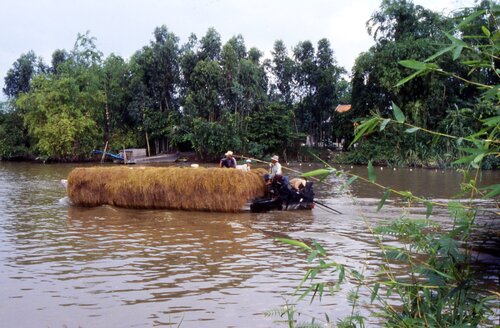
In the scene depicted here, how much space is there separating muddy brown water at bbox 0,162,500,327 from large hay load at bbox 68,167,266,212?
18.3 inches

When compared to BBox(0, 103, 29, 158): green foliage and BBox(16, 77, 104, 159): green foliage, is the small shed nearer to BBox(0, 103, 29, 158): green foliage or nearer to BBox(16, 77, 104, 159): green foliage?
BBox(16, 77, 104, 159): green foliage

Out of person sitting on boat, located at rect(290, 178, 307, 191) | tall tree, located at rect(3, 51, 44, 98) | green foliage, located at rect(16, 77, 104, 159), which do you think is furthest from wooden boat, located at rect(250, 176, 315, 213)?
tall tree, located at rect(3, 51, 44, 98)

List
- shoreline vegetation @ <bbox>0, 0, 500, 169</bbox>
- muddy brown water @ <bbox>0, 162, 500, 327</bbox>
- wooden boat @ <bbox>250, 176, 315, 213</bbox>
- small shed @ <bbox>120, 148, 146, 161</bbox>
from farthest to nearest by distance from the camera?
small shed @ <bbox>120, 148, 146, 161</bbox> < shoreline vegetation @ <bbox>0, 0, 500, 169</bbox> < wooden boat @ <bbox>250, 176, 315, 213</bbox> < muddy brown water @ <bbox>0, 162, 500, 327</bbox>

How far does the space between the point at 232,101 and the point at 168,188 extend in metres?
35.1

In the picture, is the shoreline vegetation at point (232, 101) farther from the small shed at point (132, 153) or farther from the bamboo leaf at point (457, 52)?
the bamboo leaf at point (457, 52)

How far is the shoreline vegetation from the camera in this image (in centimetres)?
4362

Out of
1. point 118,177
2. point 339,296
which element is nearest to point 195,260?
point 339,296

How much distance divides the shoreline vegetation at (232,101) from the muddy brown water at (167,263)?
98.3 feet

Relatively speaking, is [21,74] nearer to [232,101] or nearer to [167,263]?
[232,101]

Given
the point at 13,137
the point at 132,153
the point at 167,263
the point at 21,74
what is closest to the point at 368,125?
the point at 167,263

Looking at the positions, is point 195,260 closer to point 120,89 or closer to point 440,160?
point 440,160

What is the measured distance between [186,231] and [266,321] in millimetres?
6258

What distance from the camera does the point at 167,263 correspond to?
351 inches

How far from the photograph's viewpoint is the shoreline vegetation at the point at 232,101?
4362 centimetres
